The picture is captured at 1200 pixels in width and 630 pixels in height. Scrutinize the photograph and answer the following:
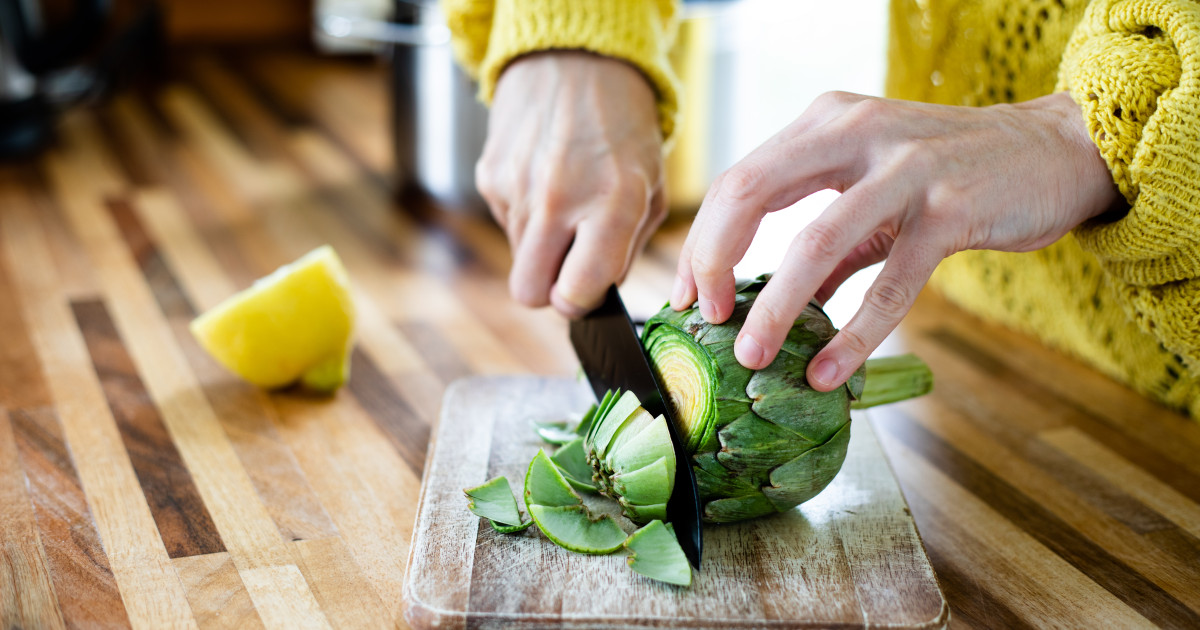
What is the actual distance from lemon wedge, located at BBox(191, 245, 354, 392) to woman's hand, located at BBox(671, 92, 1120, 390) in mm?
464

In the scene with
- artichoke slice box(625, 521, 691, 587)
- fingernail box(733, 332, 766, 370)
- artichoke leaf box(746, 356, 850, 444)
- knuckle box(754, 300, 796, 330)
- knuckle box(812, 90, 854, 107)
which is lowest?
artichoke slice box(625, 521, 691, 587)

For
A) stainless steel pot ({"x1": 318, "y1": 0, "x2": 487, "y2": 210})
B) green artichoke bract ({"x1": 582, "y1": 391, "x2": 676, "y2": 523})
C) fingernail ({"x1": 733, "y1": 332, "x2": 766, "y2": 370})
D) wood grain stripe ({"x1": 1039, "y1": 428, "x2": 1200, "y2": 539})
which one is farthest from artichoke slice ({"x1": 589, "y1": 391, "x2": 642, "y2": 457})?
stainless steel pot ({"x1": 318, "y1": 0, "x2": 487, "y2": 210})

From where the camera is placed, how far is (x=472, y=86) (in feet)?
5.78

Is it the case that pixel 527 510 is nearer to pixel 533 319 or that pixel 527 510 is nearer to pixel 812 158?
pixel 812 158

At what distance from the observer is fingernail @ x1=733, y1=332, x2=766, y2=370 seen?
2.77 feet

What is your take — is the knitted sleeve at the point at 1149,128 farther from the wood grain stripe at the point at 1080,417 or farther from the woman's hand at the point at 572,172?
the woman's hand at the point at 572,172

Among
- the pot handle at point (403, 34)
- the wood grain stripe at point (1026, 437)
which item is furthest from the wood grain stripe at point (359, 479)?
the pot handle at point (403, 34)

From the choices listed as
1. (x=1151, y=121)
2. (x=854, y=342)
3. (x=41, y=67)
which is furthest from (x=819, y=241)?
(x=41, y=67)

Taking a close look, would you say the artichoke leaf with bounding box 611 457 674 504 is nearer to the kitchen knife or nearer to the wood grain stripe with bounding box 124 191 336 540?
the kitchen knife

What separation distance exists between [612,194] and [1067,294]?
0.62 metres

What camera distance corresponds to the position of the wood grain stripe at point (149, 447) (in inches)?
35.9

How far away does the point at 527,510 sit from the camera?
A: 2.93 ft

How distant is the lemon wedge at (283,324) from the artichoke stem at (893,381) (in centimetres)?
58

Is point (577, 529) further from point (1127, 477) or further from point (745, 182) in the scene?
point (1127, 477)
